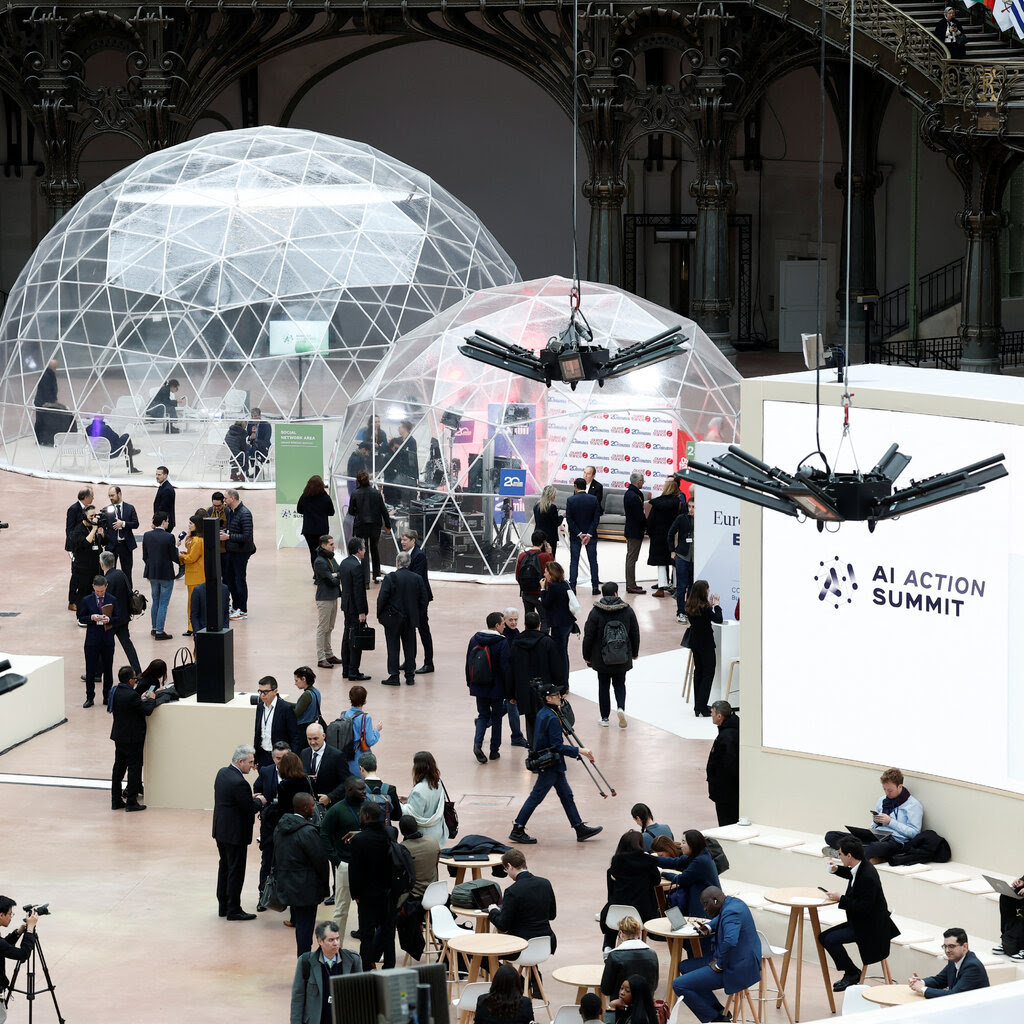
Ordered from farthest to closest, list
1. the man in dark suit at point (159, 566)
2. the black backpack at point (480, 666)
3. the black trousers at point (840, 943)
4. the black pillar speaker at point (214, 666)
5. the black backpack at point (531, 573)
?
the man in dark suit at point (159, 566), the black backpack at point (531, 573), the black backpack at point (480, 666), the black pillar speaker at point (214, 666), the black trousers at point (840, 943)

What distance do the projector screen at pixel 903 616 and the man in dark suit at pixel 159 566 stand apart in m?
7.27

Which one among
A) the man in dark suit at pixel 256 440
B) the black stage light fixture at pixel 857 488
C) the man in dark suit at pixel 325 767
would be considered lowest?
the man in dark suit at pixel 325 767

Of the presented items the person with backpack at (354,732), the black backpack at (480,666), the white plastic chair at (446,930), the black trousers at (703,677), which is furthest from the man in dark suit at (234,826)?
the black trousers at (703,677)

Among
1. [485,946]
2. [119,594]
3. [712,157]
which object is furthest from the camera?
[712,157]

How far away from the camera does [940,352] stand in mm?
32031

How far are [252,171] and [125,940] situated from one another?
18.2 m

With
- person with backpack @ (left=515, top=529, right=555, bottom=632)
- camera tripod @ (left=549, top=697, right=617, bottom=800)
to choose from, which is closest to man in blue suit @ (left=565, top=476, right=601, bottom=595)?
person with backpack @ (left=515, top=529, right=555, bottom=632)

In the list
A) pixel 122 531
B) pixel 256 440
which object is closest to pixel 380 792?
pixel 122 531

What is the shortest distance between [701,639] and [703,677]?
43 cm

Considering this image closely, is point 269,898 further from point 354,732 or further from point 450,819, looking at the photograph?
Result: point 354,732

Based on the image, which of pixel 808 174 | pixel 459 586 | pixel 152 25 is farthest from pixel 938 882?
pixel 808 174

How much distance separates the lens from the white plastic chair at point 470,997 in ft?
31.8

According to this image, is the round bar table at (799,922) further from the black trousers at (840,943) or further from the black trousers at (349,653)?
the black trousers at (349,653)

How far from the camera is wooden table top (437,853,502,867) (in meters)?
11.2
